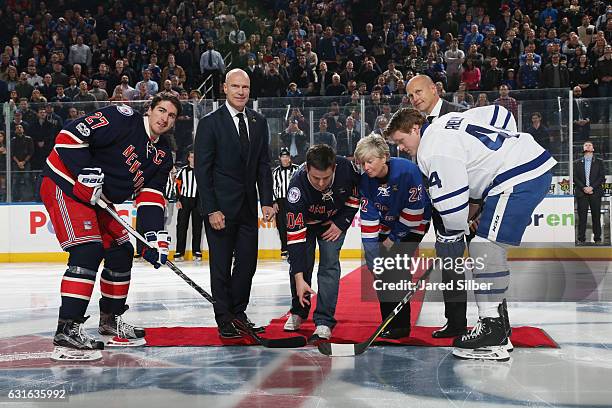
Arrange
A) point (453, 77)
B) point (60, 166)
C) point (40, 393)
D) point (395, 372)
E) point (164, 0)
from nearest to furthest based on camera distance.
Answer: point (40, 393)
point (395, 372)
point (60, 166)
point (453, 77)
point (164, 0)

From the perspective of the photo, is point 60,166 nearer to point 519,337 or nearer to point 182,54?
point 519,337

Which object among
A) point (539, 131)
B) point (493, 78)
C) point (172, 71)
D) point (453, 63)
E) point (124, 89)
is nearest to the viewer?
point (539, 131)

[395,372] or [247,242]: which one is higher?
[247,242]

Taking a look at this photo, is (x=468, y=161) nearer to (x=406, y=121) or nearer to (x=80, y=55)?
(x=406, y=121)

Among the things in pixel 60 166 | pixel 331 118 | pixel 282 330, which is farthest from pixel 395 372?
pixel 331 118

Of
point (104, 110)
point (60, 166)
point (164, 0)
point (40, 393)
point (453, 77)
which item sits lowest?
point (40, 393)

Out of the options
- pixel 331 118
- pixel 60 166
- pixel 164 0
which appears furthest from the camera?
pixel 164 0

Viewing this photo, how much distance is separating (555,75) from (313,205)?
27.4 feet

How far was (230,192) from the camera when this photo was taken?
462 cm

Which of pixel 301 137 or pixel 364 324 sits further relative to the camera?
pixel 301 137

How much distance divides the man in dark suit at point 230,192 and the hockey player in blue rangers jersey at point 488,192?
1.10 m

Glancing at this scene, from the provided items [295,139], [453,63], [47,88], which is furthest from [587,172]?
[47,88]

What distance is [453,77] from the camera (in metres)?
12.6

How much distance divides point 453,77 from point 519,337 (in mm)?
8796
